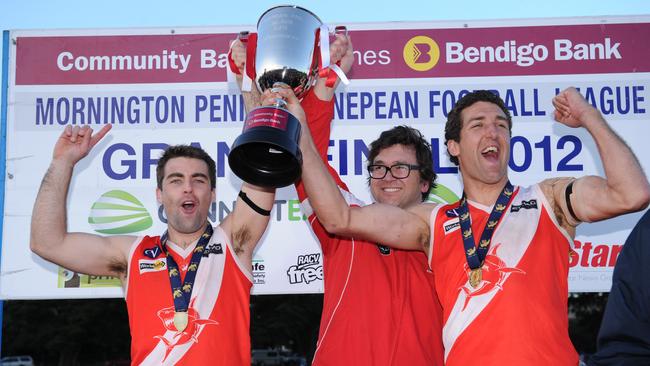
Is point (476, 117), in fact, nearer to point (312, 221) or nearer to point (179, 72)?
point (312, 221)

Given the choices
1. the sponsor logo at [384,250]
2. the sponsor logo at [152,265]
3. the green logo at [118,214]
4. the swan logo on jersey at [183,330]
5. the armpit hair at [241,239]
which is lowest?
the swan logo on jersey at [183,330]

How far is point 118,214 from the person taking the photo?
508cm

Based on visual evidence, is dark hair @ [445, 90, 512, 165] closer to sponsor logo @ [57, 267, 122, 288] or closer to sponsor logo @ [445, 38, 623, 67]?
sponsor logo @ [445, 38, 623, 67]

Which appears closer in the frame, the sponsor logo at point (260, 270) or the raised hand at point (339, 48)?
the raised hand at point (339, 48)

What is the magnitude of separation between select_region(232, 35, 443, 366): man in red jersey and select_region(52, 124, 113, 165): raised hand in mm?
996

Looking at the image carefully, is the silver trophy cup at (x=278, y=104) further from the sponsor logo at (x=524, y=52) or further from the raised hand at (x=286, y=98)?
the sponsor logo at (x=524, y=52)

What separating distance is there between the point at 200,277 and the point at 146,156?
6.41 feet

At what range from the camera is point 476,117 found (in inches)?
130

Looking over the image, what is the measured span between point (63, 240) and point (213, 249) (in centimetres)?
82

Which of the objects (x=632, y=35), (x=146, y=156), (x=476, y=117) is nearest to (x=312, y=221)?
(x=476, y=117)

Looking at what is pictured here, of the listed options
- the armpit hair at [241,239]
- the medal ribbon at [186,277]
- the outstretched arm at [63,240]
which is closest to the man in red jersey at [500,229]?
the armpit hair at [241,239]

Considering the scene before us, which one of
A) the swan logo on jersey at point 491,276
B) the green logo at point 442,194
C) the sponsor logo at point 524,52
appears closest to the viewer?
the swan logo on jersey at point 491,276

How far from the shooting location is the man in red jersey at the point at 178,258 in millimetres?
3354

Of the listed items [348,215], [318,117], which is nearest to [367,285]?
[348,215]
